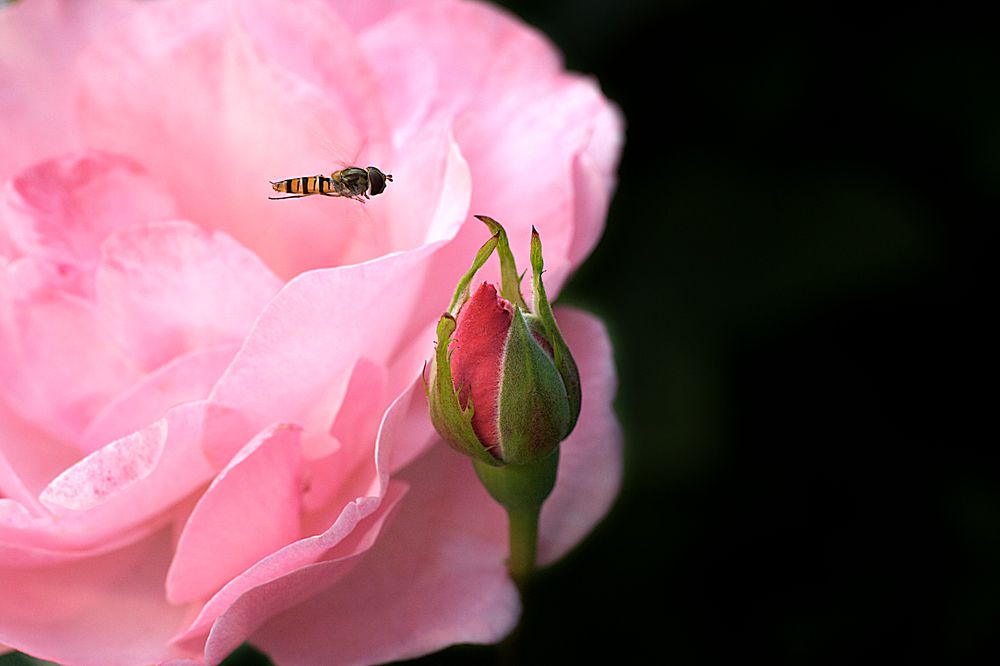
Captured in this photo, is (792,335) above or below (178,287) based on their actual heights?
below

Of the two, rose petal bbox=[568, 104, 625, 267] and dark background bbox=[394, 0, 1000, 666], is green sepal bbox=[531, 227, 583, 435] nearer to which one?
rose petal bbox=[568, 104, 625, 267]

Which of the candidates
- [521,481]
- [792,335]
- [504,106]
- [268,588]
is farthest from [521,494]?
[792,335]

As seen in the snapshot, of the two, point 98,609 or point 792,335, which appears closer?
point 98,609

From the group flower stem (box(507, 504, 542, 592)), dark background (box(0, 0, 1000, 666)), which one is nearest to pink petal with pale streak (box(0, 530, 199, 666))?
flower stem (box(507, 504, 542, 592))

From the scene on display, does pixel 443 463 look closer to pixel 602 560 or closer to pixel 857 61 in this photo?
pixel 602 560

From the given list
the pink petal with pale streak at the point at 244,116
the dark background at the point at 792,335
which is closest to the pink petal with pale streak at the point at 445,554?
the pink petal with pale streak at the point at 244,116

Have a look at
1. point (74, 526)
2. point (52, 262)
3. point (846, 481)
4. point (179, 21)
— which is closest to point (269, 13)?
point (179, 21)

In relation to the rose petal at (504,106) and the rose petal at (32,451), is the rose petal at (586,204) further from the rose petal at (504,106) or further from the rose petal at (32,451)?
the rose petal at (32,451)

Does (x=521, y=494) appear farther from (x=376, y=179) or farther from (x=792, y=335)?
(x=792, y=335)
